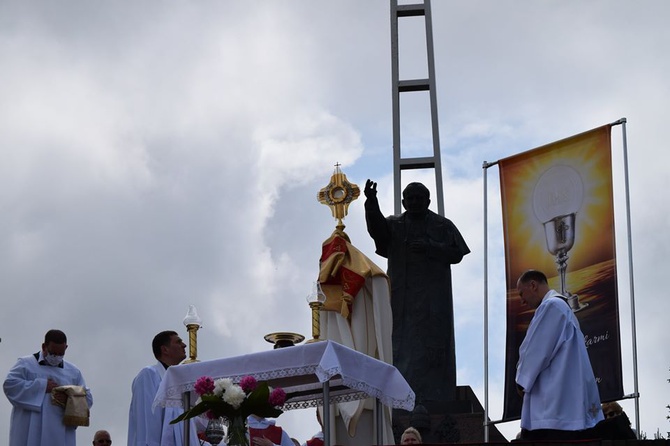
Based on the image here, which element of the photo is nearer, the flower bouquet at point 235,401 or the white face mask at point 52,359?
the flower bouquet at point 235,401

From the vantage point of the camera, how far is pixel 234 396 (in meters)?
9.49

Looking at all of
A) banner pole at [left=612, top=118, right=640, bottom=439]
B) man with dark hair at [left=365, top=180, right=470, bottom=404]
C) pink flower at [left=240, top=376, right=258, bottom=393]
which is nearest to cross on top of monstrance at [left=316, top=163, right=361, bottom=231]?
man with dark hair at [left=365, top=180, right=470, bottom=404]

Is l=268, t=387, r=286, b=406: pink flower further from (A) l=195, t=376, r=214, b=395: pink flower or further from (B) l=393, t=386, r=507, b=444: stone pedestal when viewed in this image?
(B) l=393, t=386, r=507, b=444: stone pedestal

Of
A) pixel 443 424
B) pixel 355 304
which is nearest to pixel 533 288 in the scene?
pixel 355 304

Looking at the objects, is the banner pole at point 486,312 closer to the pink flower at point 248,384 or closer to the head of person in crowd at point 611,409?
the head of person in crowd at point 611,409

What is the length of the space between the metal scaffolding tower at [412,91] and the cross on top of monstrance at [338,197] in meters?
5.29

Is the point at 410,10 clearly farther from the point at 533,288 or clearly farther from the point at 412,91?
the point at 533,288

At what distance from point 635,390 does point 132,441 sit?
15.6ft

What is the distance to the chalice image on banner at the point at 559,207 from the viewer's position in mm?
14539

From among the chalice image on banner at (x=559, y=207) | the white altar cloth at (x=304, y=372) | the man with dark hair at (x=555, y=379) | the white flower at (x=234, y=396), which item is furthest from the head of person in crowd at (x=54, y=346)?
the chalice image on banner at (x=559, y=207)

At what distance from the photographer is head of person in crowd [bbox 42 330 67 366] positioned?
41.2ft

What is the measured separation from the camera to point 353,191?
559 inches

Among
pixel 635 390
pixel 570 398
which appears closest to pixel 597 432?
pixel 570 398

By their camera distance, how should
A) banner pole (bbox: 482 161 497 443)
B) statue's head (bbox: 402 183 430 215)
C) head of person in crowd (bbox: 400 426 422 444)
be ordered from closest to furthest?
head of person in crowd (bbox: 400 426 422 444) < banner pole (bbox: 482 161 497 443) < statue's head (bbox: 402 183 430 215)
